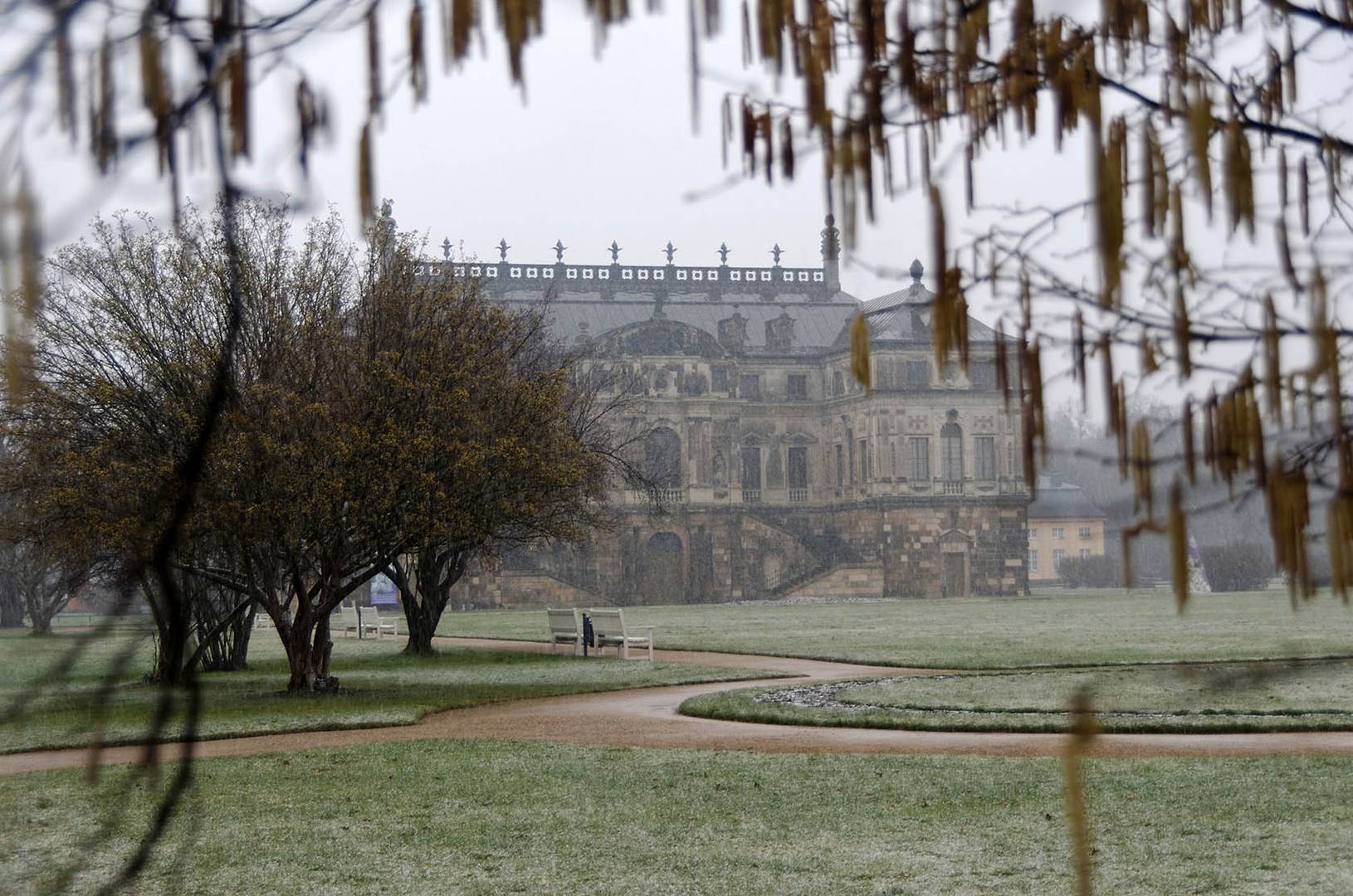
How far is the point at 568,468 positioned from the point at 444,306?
2.73 meters

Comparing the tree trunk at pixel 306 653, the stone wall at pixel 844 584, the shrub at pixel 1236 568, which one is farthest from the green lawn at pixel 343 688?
the shrub at pixel 1236 568

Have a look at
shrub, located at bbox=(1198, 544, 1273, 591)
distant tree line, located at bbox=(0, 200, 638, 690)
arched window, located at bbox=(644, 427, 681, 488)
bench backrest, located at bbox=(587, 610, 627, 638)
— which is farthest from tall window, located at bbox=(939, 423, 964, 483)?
distant tree line, located at bbox=(0, 200, 638, 690)

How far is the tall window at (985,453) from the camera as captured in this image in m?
70.7

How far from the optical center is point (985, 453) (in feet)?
232

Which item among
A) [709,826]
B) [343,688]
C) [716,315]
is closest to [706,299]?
[716,315]

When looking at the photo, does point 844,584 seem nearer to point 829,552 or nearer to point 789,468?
point 829,552

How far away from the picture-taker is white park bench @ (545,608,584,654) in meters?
28.8

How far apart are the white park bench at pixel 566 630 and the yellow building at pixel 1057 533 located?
59433 mm

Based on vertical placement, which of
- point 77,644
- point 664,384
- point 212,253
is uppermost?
point 664,384

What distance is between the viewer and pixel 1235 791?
33.4ft

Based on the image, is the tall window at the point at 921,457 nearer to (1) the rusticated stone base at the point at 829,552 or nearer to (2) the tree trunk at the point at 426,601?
(1) the rusticated stone base at the point at 829,552

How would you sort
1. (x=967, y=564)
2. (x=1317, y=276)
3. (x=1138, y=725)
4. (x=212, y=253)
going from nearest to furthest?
1. (x=1317, y=276)
2. (x=1138, y=725)
3. (x=212, y=253)
4. (x=967, y=564)

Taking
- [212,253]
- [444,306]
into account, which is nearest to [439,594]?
[444,306]

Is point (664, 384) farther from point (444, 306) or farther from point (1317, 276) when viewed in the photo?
point (1317, 276)
